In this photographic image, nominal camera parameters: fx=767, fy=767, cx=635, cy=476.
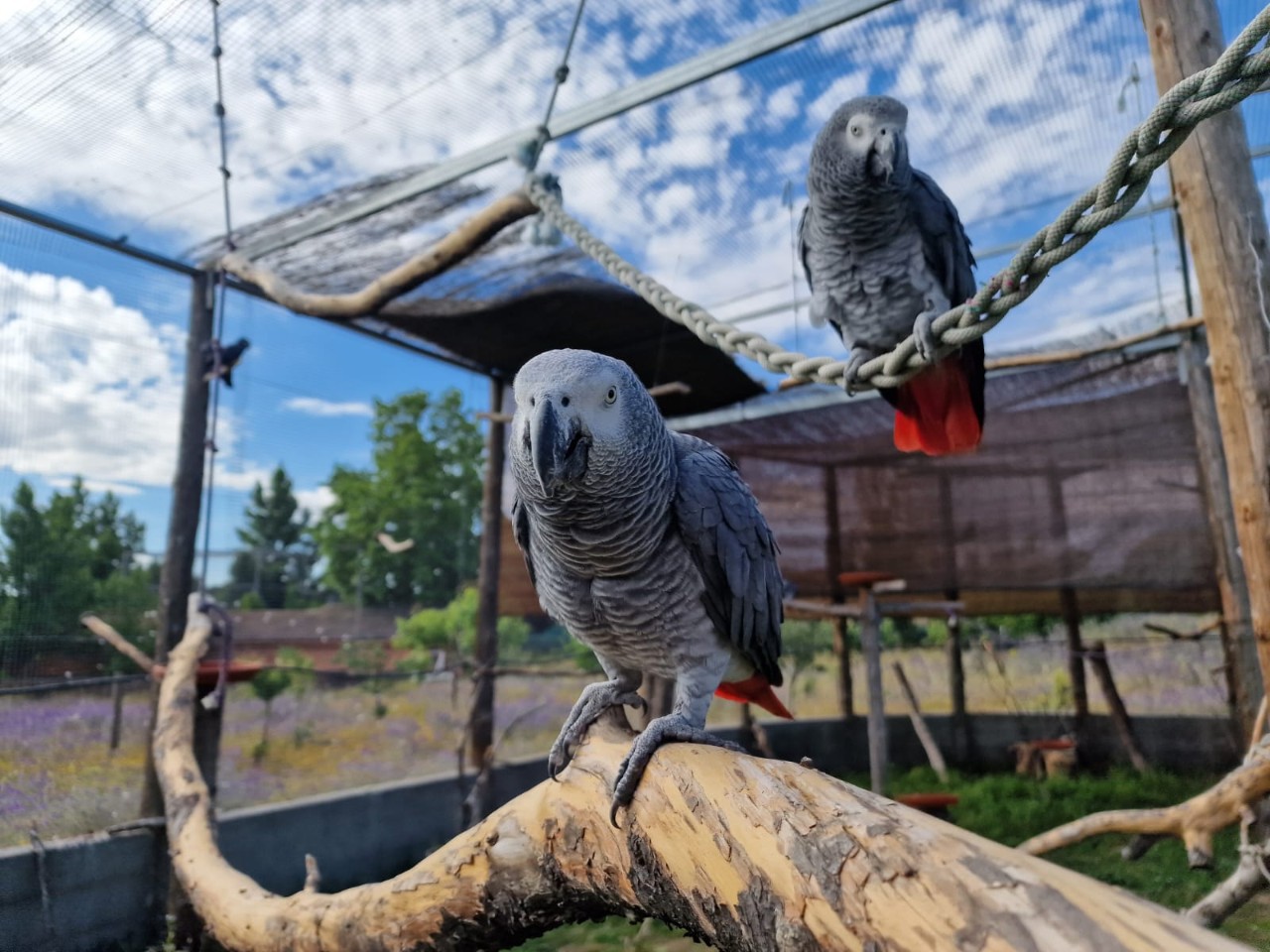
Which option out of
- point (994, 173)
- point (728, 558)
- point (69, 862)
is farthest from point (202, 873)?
point (994, 173)

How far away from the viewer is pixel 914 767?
4848mm

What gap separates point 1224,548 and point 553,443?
298cm

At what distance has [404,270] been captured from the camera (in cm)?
228

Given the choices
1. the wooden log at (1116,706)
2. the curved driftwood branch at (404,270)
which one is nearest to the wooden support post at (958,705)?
the wooden log at (1116,706)

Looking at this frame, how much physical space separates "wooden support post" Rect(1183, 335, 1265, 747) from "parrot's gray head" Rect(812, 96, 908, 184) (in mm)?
1948

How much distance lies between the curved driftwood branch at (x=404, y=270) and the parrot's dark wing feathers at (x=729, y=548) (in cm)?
119

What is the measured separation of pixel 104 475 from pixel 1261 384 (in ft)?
9.73

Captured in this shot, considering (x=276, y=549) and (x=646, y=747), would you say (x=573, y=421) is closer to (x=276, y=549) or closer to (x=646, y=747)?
(x=646, y=747)

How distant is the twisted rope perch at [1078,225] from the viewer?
2.35ft

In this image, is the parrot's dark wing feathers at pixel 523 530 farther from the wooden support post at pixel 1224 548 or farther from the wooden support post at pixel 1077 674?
the wooden support post at pixel 1077 674

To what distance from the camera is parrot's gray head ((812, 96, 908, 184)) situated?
55.0 inches

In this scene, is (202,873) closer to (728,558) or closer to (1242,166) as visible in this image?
(728,558)

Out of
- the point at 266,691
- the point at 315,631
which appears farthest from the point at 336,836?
the point at 315,631

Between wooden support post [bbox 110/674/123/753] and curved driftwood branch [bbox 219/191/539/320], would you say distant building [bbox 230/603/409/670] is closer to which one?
wooden support post [bbox 110/674/123/753]
